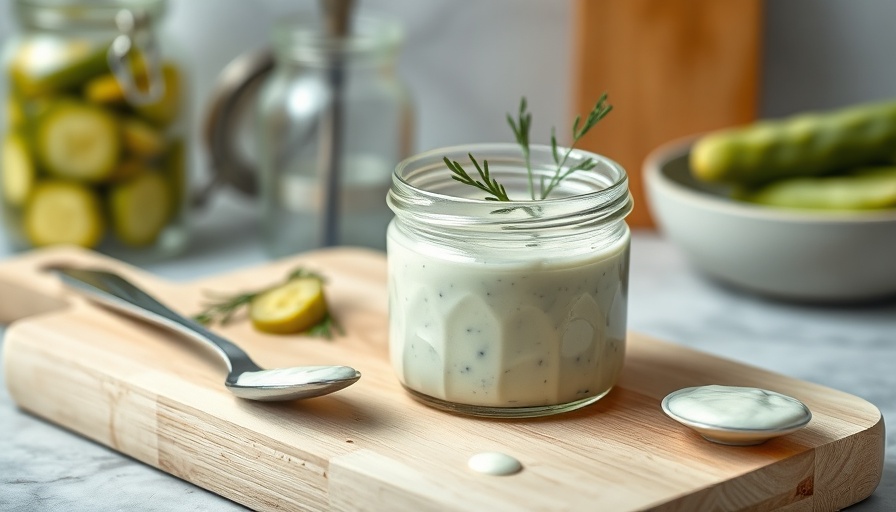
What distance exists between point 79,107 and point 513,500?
3.13ft

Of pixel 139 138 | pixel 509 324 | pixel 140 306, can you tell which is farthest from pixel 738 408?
pixel 139 138

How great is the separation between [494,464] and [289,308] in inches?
15.8

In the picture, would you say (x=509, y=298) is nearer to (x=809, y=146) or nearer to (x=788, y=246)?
(x=788, y=246)

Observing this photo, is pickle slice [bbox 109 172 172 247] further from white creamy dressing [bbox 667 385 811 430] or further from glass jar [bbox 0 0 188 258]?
white creamy dressing [bbox 667 385 811 430]

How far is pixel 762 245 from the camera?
141 cm

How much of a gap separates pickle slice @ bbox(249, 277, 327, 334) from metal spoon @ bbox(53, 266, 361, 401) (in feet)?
0.25

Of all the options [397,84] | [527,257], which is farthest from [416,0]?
[527,257]

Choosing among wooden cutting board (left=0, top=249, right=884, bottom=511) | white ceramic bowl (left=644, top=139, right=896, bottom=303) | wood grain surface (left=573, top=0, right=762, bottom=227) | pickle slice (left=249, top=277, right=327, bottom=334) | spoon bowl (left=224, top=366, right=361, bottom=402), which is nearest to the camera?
wooden cutting board (left=0, top=249, right=884, bottom=511)

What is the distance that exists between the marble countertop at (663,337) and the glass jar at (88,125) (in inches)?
3.9

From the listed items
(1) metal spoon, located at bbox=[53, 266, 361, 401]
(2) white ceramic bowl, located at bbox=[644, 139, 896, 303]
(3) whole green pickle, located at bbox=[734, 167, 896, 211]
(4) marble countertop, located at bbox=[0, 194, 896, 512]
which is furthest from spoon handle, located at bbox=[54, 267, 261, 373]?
(3) whole green pickle, located at bbox=[734, 167, 896, 211]

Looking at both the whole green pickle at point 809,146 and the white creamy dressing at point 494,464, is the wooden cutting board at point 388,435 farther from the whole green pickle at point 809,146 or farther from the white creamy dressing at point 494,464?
the whole green pickle at point 809,146

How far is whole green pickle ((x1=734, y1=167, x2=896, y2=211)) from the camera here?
144 centimetres

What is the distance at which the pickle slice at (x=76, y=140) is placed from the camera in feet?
5.06

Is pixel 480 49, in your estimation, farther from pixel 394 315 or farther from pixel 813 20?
pixel 394 315
